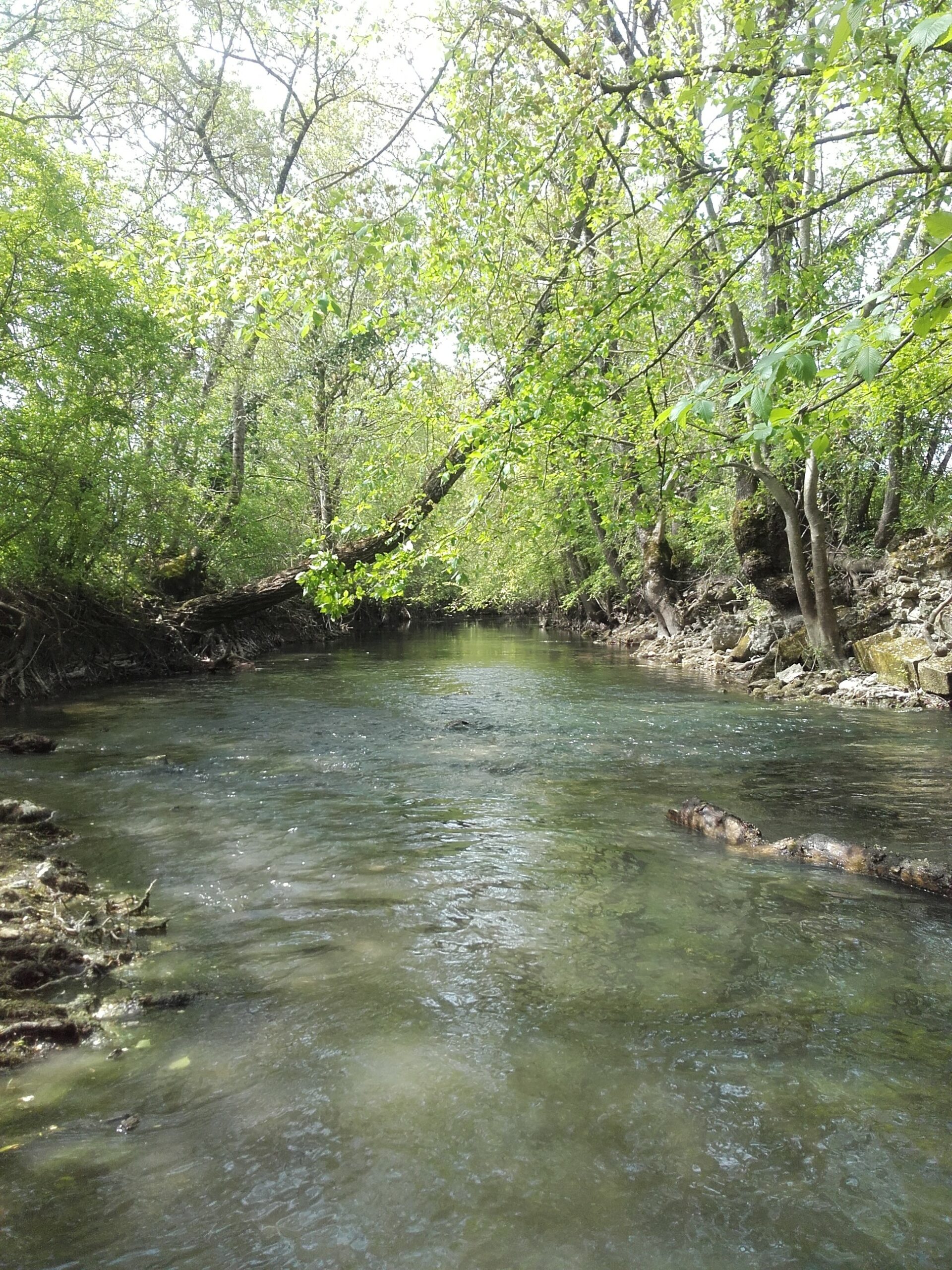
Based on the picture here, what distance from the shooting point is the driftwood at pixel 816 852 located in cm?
508

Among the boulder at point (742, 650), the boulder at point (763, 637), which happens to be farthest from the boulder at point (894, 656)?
the boulder at point (742, 650)

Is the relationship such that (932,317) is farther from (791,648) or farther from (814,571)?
(791,648)

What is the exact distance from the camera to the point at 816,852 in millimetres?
5617

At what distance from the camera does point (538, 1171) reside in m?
2.54

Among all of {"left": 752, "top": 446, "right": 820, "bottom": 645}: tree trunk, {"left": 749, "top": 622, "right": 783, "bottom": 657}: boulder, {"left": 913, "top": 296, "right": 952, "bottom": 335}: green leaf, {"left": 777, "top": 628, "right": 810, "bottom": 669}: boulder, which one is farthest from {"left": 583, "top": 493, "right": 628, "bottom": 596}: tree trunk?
{"left": 913, "top": 296, "right": 952, "bottom": 335}: green leaf

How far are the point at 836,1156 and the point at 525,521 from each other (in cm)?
770

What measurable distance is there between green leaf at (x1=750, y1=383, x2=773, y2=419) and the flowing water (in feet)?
8.50

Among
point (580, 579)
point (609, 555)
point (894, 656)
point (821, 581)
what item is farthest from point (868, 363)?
point (580, 579)

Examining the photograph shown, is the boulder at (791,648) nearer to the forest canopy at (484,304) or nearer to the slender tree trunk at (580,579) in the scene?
the forest canopy at (484,304)

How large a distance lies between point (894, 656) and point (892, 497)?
221 inches

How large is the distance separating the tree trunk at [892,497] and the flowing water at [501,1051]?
10945 millimetres

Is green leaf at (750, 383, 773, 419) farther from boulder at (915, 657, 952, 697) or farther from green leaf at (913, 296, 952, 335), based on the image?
boulder at (915, 657, 952, 697)

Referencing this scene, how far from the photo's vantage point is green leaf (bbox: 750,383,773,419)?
2.22 metres

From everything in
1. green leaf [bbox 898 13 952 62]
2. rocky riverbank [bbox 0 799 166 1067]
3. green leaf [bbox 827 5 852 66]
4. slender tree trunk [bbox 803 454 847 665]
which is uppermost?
green leaf [bbox 827 5 852 66]
